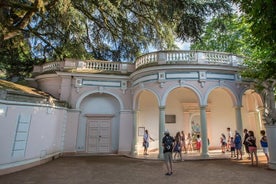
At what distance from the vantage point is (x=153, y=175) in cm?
804

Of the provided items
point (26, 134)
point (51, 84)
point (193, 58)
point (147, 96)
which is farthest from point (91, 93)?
point (193, 58)

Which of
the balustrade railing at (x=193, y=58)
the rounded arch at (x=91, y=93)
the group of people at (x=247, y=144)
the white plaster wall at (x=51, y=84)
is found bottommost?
the group of people at (x=247, y=144)

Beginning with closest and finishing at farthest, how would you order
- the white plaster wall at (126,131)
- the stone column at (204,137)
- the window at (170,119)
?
1. the stone column at (204,137)
2. the white plaster wall at (126,131)
3. the window at (170,119)

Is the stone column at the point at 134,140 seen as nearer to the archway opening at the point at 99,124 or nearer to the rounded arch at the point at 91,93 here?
the rounded arch at the point at 91,93

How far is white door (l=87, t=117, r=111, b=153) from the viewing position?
14.4 m

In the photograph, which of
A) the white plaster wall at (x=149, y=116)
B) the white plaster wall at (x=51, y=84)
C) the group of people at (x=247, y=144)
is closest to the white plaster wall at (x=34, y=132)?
the white plaster wall at (x=51, y=84)

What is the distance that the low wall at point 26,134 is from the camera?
27.9ft

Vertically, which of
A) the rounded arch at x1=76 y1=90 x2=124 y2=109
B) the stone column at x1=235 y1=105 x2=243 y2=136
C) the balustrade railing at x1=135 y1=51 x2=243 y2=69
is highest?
the balustrade railing at x1=135 y1=51 x2=243 y2=69

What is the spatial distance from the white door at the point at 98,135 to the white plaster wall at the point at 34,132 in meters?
1.87

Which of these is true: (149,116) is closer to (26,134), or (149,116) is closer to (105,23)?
(105,23)

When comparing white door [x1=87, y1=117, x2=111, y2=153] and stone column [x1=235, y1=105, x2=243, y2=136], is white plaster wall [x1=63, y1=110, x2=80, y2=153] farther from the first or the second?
stone column [x1=235, y1=105, x2=243, y2=136]

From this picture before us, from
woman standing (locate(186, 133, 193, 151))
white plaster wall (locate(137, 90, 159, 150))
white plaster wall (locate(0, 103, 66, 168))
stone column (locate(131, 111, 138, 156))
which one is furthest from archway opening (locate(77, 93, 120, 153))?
woman standing (locate(186, 133, 193, 151))

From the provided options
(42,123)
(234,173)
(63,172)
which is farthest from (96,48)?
(234,173)

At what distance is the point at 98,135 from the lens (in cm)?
1460
